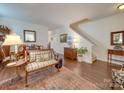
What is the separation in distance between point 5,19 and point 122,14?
6.12 meters

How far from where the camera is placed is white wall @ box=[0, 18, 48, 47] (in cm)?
553

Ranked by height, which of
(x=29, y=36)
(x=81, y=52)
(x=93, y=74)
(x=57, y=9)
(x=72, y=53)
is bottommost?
(x=93, y=74)

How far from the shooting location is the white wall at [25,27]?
18.1ft

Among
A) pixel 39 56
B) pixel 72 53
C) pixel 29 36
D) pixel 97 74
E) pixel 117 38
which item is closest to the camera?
pixel 39 56

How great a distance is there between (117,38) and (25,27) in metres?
5.39

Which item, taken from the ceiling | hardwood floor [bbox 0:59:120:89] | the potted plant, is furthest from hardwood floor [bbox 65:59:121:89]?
the ceiling

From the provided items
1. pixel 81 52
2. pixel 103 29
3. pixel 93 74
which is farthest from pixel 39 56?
pixel 103 29

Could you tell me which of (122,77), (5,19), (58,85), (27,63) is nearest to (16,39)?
(27,63)

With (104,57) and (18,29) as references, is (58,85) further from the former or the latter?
(18,29)

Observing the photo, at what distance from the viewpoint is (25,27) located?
620 centimetres

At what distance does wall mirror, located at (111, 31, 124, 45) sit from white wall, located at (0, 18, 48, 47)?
4543mm

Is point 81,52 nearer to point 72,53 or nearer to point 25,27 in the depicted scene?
point 72,53

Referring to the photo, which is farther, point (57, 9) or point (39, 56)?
point (57, 9)

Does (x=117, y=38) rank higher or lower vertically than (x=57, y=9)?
lower
